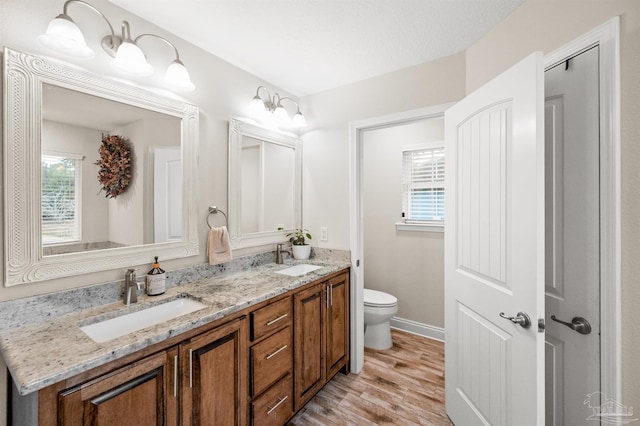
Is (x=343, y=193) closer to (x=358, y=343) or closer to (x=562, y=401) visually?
(x=358, y=343)

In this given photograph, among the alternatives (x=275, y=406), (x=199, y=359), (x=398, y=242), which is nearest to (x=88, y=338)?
(x=199, y=359)

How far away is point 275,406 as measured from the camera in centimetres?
158

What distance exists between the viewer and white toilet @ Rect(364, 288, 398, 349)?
2.59 m

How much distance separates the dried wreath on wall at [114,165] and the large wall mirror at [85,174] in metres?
0.01

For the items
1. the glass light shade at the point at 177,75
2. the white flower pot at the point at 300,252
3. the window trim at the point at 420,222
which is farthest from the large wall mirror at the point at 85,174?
the window trim at the point at 420,222

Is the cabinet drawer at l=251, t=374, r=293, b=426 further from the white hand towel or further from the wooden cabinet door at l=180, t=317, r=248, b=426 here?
the white hand towel

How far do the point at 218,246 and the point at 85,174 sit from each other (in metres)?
0.78

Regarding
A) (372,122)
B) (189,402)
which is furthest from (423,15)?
(189,402)

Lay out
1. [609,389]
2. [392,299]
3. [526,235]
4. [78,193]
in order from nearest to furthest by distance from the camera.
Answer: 1. [609,389]
2. [526,235]
3. [78,193]
4. [392,299]

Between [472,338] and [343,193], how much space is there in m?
1.37

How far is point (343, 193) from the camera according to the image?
2.39 meters

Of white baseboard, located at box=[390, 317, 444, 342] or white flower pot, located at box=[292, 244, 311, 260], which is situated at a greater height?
white flower pot, located at box=[292, 244, 311, 260]

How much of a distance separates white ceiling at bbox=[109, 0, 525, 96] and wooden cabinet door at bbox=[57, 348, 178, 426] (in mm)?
1699

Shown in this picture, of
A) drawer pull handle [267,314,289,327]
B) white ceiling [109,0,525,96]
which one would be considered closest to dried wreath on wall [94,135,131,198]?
white ceiling [109,0,525,96]
